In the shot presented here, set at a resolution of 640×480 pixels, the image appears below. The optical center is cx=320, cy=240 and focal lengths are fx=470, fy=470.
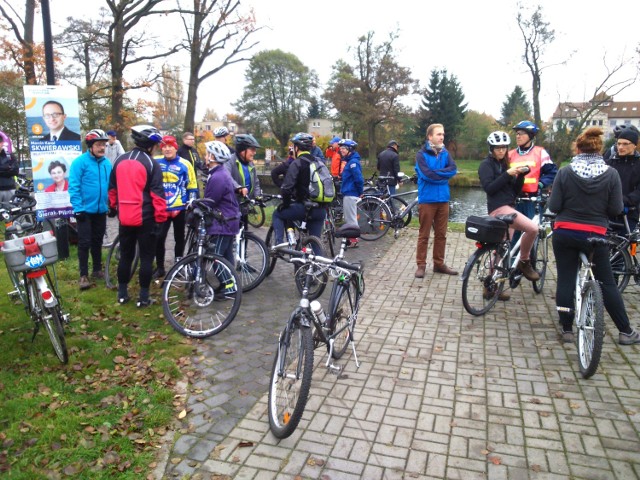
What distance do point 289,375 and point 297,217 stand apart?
11.5 feet

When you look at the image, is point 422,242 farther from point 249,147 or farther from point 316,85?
point 316,85

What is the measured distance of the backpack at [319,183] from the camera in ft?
20.5

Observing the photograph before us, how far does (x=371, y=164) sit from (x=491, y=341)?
42.3 m

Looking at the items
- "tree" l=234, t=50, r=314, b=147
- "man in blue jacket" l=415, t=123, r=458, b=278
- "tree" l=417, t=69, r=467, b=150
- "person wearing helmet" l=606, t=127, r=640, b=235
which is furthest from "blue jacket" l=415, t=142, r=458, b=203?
"tree" l=234, t=50, r=314, b=147

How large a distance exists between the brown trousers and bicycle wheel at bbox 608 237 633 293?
84.3 inches

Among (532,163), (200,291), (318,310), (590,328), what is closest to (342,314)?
(318,310)

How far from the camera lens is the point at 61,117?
7.57 meters

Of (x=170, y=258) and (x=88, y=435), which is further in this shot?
(x=170, y=258)

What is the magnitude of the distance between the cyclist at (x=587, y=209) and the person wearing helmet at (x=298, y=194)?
3068 mm

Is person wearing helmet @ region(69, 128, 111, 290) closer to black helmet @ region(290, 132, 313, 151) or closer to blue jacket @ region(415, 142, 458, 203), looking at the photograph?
black helmet @ region(290, 132, 313, 151)

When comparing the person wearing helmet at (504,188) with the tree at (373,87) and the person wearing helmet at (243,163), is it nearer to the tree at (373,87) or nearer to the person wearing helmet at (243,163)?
the person wearing helmet at (243,163)

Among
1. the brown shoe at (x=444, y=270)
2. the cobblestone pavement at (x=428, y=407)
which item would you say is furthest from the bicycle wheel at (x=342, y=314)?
the brown shoe at (x=444, y=270)

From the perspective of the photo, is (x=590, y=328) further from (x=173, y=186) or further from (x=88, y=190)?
(x=88, y=190)

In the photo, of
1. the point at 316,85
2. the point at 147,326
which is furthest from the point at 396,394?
the point at 316,85
